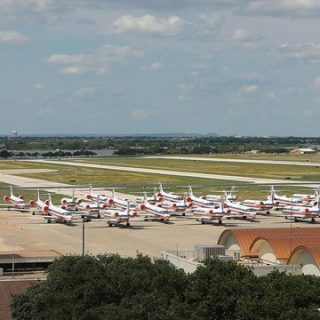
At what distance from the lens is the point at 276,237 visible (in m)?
65.8

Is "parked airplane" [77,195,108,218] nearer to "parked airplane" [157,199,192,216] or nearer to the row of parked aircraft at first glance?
the row of parked aircraft

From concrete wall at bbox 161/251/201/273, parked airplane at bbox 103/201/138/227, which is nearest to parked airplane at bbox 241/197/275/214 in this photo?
parked airplane at bbox 103/201/138/227

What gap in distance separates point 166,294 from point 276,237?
23.1m

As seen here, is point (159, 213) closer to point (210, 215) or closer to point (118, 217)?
point (210, 215)

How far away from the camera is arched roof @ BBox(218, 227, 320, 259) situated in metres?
63.3

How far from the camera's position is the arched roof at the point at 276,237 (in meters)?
63.3

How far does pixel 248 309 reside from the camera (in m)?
40.6

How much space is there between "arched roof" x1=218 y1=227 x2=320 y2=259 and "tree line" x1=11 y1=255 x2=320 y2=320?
664 inches

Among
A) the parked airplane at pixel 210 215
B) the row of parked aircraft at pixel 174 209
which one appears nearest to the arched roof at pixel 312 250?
the row of parked aircraft at pixel 174 209

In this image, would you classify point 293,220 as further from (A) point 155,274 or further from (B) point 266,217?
(A) point 155,274

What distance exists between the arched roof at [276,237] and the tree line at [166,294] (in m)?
16.9

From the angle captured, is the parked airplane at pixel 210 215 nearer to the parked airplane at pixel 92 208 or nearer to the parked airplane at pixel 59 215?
the parked airplane at pixel 92 208

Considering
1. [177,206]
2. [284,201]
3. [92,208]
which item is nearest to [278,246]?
[92,208]

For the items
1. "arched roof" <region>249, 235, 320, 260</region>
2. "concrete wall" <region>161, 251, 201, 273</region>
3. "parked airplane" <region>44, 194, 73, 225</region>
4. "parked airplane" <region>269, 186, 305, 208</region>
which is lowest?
"parked airplane" <region>44, 194, 73, 225</region>
